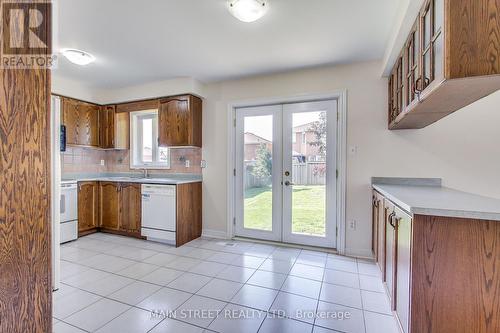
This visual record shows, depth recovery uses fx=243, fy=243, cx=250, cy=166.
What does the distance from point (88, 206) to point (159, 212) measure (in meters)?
1.36

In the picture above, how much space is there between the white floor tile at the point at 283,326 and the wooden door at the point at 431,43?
1744 millimetres

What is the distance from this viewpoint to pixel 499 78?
122cm

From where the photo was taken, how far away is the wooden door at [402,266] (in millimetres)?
1380

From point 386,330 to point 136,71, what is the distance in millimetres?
3864

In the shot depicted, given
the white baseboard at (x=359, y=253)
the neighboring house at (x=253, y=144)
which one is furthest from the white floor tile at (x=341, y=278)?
the neighboring house at (x=253, y=144)

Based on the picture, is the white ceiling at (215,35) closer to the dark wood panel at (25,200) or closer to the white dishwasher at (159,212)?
the dark wood panel at (25,200)

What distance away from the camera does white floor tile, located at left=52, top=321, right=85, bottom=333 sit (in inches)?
64.3

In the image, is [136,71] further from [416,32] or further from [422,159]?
[422,159]

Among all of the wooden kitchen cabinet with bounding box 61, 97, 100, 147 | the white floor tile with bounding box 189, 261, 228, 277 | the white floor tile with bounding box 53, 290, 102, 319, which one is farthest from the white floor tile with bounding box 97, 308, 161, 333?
the wooden kitchen cabinet with bounding box 61, 97, 100, 147

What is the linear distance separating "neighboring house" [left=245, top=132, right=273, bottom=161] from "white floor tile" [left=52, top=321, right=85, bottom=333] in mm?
2576

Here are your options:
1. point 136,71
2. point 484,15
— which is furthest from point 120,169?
point 484,15

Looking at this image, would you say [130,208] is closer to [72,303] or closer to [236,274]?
[72,303]

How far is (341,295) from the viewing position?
82.5 inches

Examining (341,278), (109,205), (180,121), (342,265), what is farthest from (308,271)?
(109,205)
